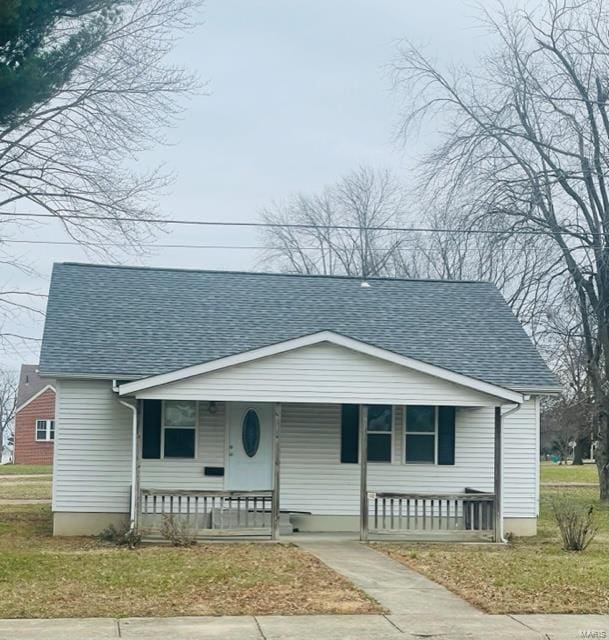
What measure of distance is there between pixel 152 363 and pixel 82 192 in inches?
220

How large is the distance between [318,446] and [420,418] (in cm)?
213

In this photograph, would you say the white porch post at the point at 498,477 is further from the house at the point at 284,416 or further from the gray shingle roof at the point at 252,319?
the gray shingle roof at the point at 252,319

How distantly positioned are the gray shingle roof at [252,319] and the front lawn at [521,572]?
3711 millimetres

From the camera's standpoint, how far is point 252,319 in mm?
23672

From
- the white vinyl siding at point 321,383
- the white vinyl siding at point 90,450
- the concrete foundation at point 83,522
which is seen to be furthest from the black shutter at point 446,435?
the concrete foundation at point 83,522

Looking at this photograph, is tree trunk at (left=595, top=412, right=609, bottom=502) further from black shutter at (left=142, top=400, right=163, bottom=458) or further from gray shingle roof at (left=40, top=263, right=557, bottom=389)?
black shutter at (left=142, top=400, right=163, bottom=458)

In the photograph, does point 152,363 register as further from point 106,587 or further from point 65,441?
point 106,587

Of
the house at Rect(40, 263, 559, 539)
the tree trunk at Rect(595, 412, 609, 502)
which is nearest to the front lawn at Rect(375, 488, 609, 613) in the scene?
the house at Rect(40, 263, 559, 539)

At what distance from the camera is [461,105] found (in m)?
31.4

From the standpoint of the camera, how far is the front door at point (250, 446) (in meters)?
21.9

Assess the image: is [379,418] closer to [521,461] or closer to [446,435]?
[446,435]

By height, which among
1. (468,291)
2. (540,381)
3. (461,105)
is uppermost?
(461,105)

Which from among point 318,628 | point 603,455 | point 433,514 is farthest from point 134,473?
point 603,455

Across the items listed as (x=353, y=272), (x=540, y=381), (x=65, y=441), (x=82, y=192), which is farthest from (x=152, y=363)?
(x=353, y=272)
